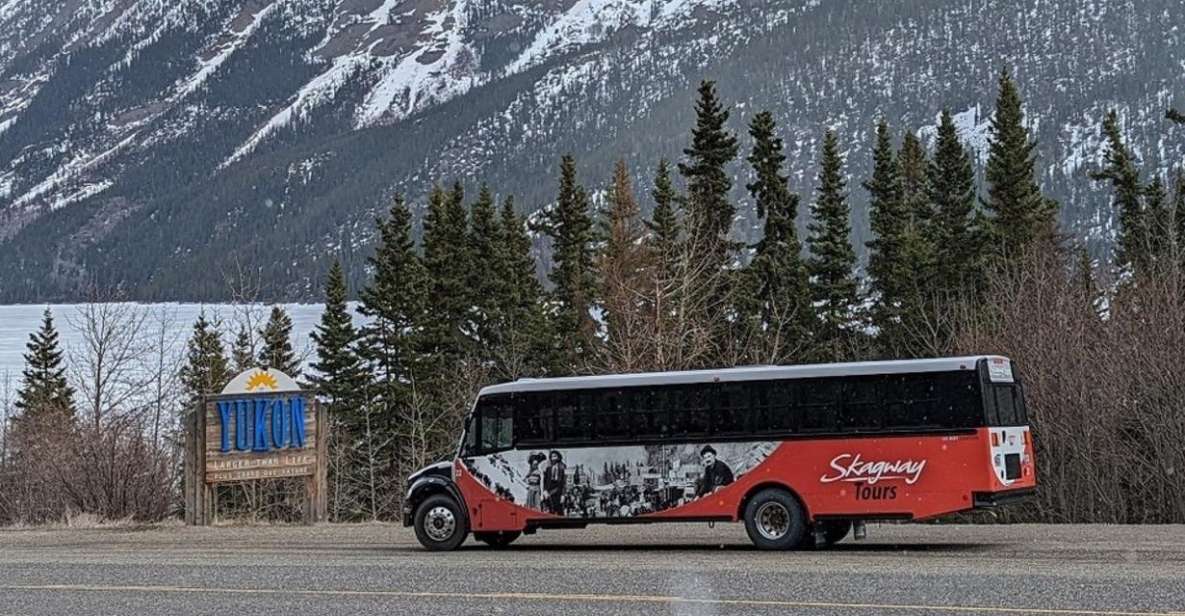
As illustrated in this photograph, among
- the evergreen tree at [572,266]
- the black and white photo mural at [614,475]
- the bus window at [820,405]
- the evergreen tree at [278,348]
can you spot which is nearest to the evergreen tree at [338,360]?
the evergreen tree at [278,348]

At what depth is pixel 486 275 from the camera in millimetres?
65250

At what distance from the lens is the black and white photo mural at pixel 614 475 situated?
2050 cm

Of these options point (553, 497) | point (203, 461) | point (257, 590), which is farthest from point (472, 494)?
point (203, 461)

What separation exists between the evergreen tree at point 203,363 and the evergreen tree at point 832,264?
25.5 meters

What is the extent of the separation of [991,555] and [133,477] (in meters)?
22.6

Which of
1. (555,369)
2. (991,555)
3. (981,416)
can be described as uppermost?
(555,369)

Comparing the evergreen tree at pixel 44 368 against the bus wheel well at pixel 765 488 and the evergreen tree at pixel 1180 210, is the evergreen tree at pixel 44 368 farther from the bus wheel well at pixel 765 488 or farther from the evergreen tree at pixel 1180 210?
the bus wheel well at pixel 765 488

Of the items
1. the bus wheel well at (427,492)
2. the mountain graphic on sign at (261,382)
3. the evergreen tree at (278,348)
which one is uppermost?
the evergreen tree at (278,348)

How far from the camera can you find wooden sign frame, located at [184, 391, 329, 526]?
2934cm

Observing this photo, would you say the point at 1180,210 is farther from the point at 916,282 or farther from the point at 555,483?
the point at 555,483

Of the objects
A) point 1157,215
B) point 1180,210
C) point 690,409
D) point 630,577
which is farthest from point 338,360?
point 630,577

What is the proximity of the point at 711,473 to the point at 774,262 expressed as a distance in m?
37.8

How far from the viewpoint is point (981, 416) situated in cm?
1925

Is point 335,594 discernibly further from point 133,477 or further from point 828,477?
point 133,477
